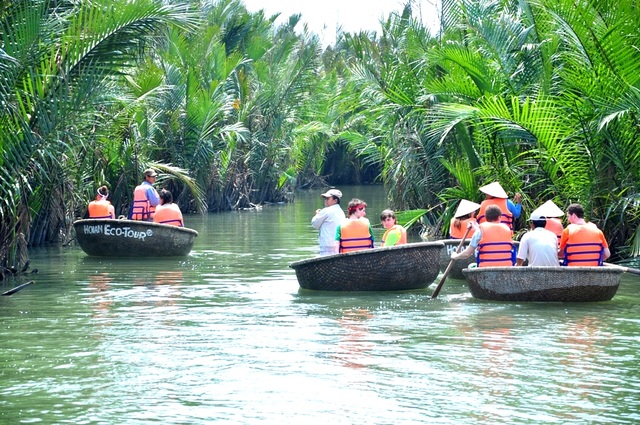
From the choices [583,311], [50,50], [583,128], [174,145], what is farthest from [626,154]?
[174,145]

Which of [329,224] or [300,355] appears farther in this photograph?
[329,224]

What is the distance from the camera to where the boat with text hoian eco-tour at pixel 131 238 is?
20.8 m

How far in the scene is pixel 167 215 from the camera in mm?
21391

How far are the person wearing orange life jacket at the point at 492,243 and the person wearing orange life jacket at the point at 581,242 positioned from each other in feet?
2.32

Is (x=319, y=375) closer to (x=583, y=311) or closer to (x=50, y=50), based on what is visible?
(x=583, y=311)

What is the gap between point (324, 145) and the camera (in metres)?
49.4

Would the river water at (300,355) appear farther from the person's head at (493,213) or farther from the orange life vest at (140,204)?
the orange life vest at (140,204)

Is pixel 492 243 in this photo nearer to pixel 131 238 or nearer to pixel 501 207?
pixel 501 207

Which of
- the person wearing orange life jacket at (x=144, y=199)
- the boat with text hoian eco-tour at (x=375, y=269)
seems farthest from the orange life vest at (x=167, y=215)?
the boat with text hoian eco-tour at (x=375, y=269)

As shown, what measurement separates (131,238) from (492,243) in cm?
811

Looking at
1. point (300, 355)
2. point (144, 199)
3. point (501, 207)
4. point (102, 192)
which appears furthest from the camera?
point (102, 192)

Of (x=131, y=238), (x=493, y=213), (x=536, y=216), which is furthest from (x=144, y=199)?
(x=536, y=216)

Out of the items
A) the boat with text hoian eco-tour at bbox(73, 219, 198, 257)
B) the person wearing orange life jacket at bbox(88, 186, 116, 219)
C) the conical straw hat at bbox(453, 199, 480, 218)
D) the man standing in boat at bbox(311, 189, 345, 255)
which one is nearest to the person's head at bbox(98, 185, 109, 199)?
the person wearing orange life jacket at bbox(88, 186, 116, 219)

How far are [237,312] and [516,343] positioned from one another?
377 cm
